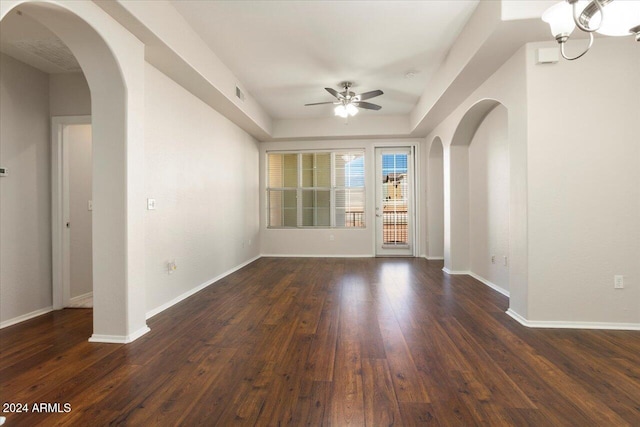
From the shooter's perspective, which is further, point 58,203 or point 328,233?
point 328,233

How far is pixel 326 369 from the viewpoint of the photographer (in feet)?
6.68

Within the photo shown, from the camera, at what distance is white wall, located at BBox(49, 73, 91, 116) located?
3394 mm

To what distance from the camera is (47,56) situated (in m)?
3.06

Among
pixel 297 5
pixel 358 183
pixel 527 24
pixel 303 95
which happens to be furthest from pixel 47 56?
pixel 358 183

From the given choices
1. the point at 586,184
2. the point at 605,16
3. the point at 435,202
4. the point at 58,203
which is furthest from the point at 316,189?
the point at 605,16

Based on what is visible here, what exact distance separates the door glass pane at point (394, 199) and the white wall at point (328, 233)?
28 cm

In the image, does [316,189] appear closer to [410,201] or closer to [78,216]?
[410,201]

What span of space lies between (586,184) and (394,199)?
167 inches

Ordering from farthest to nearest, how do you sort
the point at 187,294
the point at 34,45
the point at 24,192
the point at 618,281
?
the point at 187,294, the point at 24,192, the point at 34,45, the point at 618,281

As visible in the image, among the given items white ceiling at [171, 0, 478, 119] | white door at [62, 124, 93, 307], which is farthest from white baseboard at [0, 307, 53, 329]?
white ceiling at [171, 0, 478, 119]

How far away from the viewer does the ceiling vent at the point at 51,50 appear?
2807 millimetres

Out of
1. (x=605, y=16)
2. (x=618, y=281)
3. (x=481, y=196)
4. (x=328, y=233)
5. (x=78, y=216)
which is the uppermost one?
(x=605, y=16)

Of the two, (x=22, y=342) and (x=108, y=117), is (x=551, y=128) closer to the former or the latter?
(x=108, y=117)

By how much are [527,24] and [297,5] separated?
6.46ft
